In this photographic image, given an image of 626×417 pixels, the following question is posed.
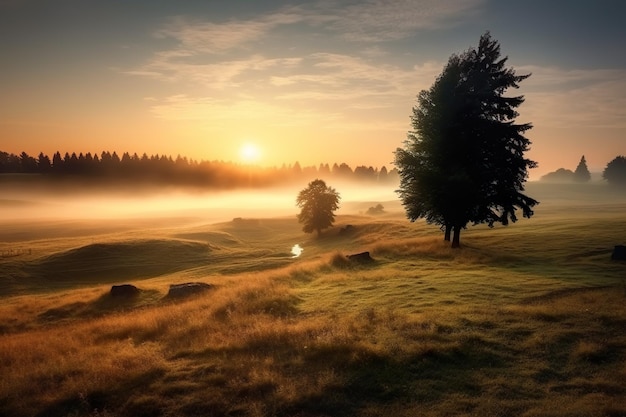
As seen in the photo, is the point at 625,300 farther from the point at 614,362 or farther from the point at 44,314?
the point at 44,314

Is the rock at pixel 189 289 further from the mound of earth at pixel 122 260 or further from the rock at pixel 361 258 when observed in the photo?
the mound of earth at pixel 122 260

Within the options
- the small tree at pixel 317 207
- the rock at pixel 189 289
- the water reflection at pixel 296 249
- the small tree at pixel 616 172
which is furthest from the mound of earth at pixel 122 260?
the small tree at pixel 616 172

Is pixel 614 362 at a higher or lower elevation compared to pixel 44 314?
higher

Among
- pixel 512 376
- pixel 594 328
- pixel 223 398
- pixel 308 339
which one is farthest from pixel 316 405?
pixel 594 328

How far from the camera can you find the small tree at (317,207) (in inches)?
3081

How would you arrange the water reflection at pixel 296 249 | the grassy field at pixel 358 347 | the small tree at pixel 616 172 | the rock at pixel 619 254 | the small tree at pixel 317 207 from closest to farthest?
the grassy field at pixel 358 347 < the rock at pixel 619 254 < the water reflection at pixel 296 249 < the small tree at pixel 317 207 < the small tree at pixel 616 172

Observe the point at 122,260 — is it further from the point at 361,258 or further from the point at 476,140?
the point at 476,140

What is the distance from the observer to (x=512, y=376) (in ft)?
38.9

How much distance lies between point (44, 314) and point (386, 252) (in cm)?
3048

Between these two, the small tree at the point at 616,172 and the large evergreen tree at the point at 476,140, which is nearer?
the large evergreen tree at the point at 476,140

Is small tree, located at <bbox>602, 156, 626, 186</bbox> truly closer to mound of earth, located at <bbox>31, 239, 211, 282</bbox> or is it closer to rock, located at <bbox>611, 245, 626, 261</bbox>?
rock, located at <bbox>611, 245, 626, 261</bbox>

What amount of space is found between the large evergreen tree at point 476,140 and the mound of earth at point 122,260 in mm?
36759

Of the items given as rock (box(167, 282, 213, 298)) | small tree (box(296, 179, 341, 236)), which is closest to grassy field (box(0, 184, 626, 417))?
rock (box(167, 282, 213, 298))

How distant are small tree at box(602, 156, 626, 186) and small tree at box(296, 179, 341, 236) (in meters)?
156
